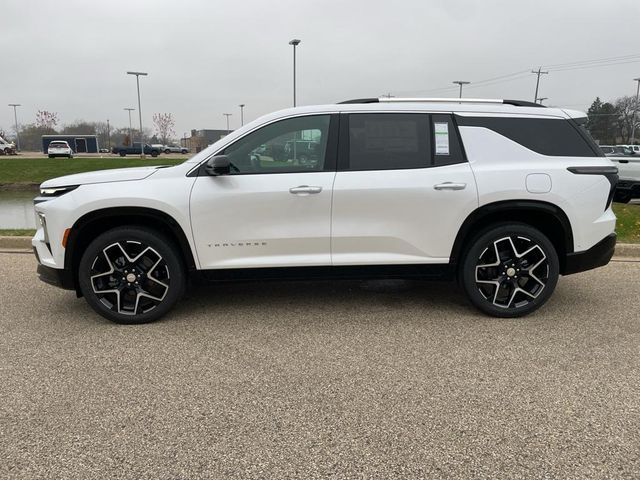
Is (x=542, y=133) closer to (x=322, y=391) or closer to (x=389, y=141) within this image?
(x=389, y=141)

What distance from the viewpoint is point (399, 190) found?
4.05m

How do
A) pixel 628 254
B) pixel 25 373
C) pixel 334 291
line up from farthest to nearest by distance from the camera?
pixel 628 254, pixel 334 291, pixel 25 373

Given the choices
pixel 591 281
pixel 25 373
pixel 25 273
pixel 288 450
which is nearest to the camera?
pixel 288 450

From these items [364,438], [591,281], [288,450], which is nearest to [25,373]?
[288,450]

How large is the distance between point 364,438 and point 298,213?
197cm

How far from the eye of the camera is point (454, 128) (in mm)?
4195

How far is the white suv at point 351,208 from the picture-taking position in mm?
4000

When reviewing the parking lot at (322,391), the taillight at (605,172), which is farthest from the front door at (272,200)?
the taillight at (605,172)

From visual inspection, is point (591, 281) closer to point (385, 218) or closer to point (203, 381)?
point (385, 218)

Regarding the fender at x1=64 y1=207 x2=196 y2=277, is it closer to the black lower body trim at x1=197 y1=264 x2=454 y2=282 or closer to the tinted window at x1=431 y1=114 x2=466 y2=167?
the black lower body trim at x1=197 y1=264 x2=454 y2=282

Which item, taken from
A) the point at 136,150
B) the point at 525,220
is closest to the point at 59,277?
the point at 525,220

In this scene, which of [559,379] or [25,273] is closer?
[559,379]

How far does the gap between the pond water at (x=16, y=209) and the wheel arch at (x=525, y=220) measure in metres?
9.08

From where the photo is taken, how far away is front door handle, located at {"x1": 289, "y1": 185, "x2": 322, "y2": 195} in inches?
157
